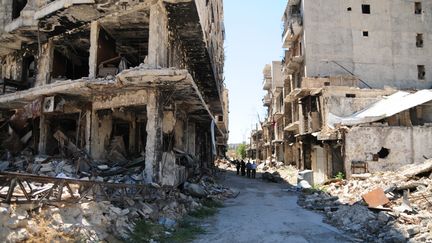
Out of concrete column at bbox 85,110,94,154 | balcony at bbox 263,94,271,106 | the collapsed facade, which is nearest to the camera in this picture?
concrete column at bbox 85,110,94,154

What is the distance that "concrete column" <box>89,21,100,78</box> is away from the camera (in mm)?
13164

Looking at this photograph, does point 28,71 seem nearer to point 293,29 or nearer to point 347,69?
point 293,29

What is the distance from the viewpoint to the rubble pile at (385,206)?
9.32m

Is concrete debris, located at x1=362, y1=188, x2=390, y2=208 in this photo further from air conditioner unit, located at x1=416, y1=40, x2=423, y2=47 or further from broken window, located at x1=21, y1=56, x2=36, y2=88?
air conditioner unit, located at x1=416, y1=40, x2=423, y2=47

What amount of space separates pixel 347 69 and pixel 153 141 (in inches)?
871

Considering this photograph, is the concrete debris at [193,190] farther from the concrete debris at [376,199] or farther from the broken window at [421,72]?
the broken window at [421,72]

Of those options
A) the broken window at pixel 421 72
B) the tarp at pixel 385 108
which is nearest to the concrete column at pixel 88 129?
the tarp at pixel 385 108

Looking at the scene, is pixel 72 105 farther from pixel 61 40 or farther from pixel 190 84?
pixel 190 84

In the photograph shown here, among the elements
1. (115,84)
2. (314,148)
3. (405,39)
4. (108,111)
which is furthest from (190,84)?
(405,39)

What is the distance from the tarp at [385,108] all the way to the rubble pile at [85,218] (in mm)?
13163

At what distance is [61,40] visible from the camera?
50.2ft

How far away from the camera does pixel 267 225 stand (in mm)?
10922

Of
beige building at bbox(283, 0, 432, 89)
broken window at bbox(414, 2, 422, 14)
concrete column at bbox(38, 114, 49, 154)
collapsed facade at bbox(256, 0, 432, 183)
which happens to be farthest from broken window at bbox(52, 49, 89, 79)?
broken window at bbox(414, 2, 422, 14)

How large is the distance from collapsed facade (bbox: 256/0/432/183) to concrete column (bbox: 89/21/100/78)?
13.8 m
